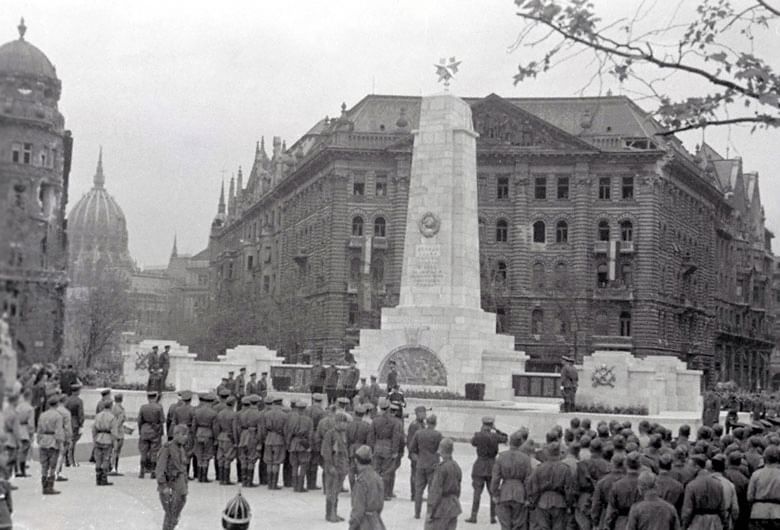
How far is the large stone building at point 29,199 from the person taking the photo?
406 centimetres

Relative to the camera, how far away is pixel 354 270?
69000mm

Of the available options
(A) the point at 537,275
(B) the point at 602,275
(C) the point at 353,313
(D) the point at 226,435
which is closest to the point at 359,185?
(C) the point at 353,313

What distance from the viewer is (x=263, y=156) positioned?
Result: 102812 mm

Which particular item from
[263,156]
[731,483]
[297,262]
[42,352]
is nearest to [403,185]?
[297,262]

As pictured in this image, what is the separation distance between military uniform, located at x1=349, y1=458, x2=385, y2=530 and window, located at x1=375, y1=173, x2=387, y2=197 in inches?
2337

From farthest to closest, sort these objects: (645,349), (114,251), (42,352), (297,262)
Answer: (114,251), (297,262), (645,349), (42,352)

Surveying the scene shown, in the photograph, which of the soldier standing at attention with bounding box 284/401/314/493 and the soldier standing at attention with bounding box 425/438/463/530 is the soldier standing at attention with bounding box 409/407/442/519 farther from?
the soldier standing at attention with bounding box 425/438/463/530

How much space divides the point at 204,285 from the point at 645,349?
7723 cm

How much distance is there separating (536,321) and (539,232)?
5.98m

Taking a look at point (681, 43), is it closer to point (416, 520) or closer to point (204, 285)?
point (416, 520)

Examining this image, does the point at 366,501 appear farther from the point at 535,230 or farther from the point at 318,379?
the point at 535,230

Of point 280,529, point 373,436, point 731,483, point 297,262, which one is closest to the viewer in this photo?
point 731,483

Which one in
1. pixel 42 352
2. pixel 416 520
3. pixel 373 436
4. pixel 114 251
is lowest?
pixel 416 520

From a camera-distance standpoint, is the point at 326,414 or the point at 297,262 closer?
the point at 326,414
